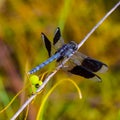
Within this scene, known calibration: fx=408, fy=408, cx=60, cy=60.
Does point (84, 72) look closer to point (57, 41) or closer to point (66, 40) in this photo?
point (57, 41)

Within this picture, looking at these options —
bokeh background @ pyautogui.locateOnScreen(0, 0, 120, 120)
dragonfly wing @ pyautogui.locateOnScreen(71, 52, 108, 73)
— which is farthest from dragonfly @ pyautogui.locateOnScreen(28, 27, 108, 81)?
bokeh background @ pyautogui.locateOnScreen(0, 0, 120, 120)

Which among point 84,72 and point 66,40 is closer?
point 84,72

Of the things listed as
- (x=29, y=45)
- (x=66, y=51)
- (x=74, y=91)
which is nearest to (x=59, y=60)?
(x=66, y=51)

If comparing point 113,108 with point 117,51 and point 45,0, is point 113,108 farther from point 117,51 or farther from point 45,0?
point 45,0

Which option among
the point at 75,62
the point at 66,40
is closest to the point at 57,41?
the point at 75,62

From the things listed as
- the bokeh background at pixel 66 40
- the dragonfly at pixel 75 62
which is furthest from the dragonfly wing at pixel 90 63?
the bokeh background at pixel 66 40
